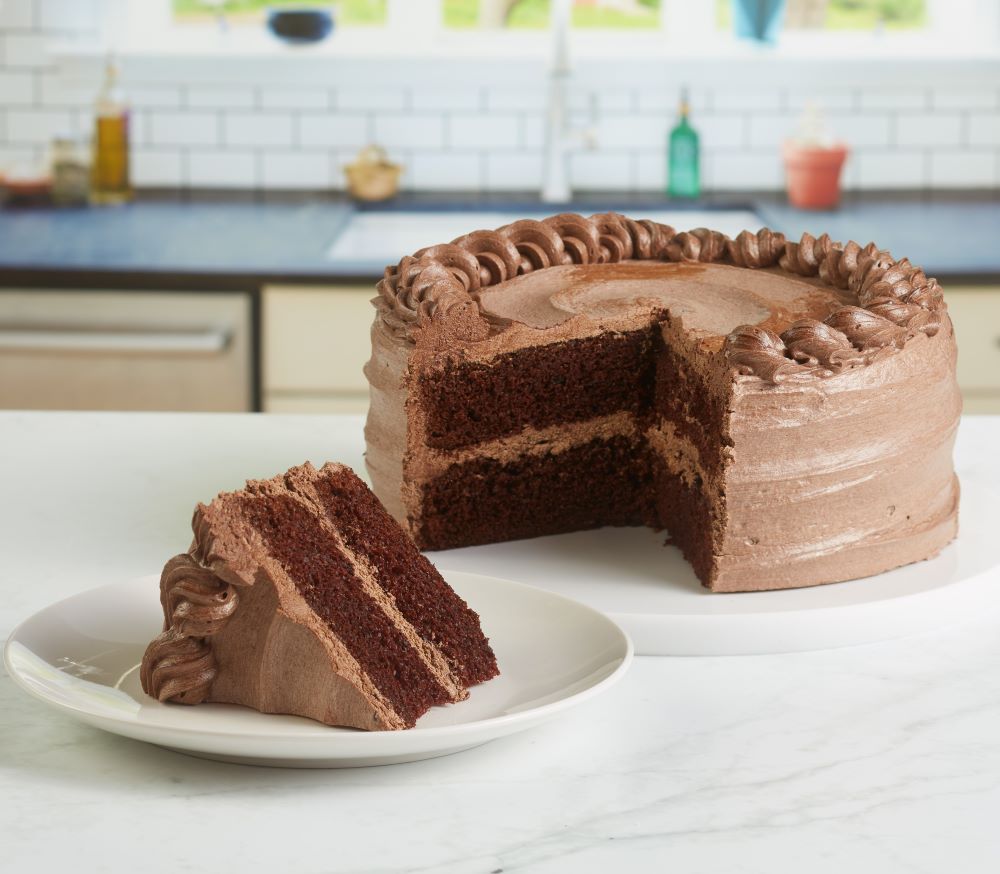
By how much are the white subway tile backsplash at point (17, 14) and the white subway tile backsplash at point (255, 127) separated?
0.68 meters

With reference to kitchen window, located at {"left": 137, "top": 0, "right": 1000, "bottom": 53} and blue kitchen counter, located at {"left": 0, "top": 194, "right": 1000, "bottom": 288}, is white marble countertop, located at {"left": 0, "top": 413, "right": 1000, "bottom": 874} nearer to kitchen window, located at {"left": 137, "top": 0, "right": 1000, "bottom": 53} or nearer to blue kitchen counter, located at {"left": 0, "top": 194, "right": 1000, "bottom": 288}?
blue kitchen counter, located at {"left": 0, "top": 194, "right": 1000, "bottom": 288}

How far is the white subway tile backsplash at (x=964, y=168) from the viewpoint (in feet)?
16.0

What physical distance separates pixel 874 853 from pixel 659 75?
12.6ft

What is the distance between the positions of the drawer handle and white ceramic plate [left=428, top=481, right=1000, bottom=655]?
178 cm

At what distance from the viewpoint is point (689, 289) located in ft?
7.49

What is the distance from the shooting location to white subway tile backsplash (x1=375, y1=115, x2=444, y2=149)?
4.82 meters

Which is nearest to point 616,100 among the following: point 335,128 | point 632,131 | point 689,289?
point 632,131

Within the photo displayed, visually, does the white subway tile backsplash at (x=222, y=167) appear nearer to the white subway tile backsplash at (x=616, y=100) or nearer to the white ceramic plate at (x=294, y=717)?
the white subway tile backsplash at (x=616, y=100)

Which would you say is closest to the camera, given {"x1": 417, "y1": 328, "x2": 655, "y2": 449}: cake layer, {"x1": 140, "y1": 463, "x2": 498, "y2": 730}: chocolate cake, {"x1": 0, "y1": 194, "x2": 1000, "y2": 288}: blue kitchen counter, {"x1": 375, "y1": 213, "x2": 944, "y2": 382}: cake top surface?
{"x1": 140, "y1": 463, "x2": 498, "y2": 730}: chocolate cake

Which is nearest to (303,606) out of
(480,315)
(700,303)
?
(480,315)

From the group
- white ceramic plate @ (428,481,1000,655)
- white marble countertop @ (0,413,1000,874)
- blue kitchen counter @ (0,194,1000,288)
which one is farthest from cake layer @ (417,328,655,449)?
blue kitchen counter @ (0,194,1000,288)

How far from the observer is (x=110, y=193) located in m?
4.64

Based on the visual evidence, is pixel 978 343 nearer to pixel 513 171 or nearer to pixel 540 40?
pixel 513 171

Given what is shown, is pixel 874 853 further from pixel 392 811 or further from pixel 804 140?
pixel 804 140
